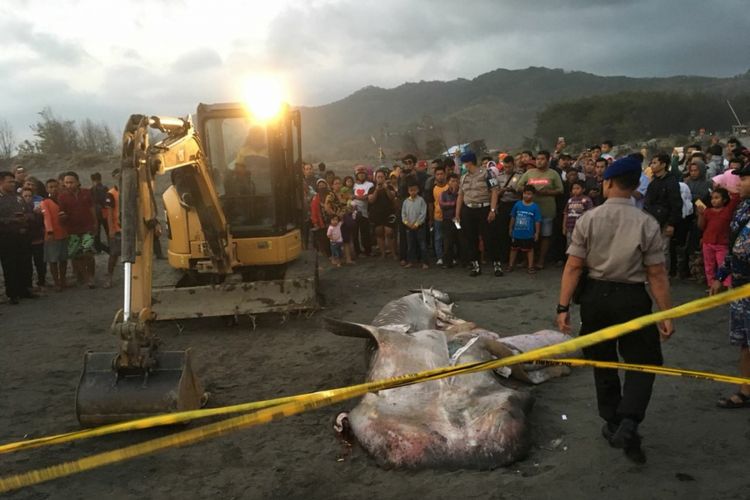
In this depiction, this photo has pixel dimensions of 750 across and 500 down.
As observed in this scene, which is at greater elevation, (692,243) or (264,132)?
(264,132)

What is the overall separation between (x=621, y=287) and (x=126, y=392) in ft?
11.5

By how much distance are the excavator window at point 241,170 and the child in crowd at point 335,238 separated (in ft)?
10.3

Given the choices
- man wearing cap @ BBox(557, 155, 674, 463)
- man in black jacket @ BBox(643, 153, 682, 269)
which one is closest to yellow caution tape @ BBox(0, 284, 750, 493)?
man wearing cap @ BBox(557, 155, 674, 463)

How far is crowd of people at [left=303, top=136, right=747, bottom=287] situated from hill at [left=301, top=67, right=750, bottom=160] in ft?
146

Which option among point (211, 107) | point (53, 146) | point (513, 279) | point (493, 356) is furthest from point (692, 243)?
point (53, 146)

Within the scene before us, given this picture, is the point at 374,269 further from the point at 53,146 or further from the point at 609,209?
the point at 53,146

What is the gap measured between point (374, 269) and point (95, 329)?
4675mm

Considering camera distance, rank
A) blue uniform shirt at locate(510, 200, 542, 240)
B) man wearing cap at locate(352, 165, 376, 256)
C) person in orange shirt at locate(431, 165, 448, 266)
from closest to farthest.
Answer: blue uniform shirt at locate(510, 200, 542, 240) → person in orange shirt at locate(431, 165, 448, 266) → man wearing cap at locate(352, 165, 376, 256)

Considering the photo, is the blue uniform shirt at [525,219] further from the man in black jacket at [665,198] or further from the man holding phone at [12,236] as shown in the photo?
the man holding phone at [12,236]

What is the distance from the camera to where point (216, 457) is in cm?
380

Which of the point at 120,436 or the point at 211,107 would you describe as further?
the point at 211,107

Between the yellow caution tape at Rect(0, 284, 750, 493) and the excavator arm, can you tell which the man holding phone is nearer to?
the excavator arm

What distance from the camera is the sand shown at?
10.5ft

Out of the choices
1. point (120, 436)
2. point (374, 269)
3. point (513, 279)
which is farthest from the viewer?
point (374, 269)
